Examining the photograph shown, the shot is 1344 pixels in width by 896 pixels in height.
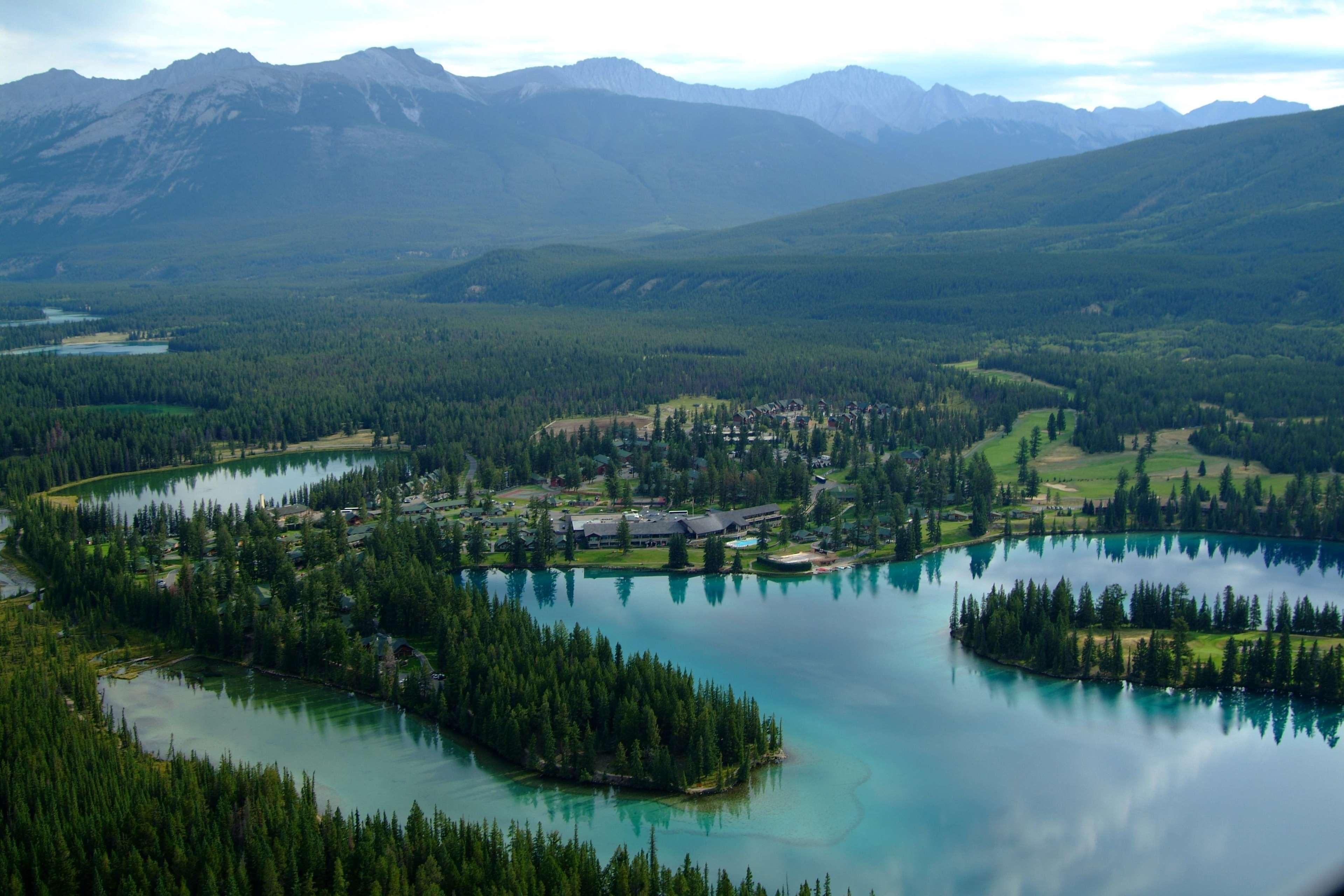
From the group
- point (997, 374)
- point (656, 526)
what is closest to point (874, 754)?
point (656, 526)

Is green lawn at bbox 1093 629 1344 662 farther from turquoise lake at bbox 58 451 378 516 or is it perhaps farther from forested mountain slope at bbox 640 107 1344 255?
forested mountain slope at bbox 640 107 1344 255

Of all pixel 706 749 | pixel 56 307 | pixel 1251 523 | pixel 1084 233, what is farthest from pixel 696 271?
pixel 706 749

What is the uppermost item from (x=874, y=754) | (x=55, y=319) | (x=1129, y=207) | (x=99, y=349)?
(x=1129, y=207)

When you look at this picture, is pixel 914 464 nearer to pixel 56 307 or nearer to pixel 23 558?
pixel 23 558

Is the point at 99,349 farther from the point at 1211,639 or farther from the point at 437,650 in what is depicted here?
the point at 1211,639

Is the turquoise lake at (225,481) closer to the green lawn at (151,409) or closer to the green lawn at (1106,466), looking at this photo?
the green lawn at (151,409)
